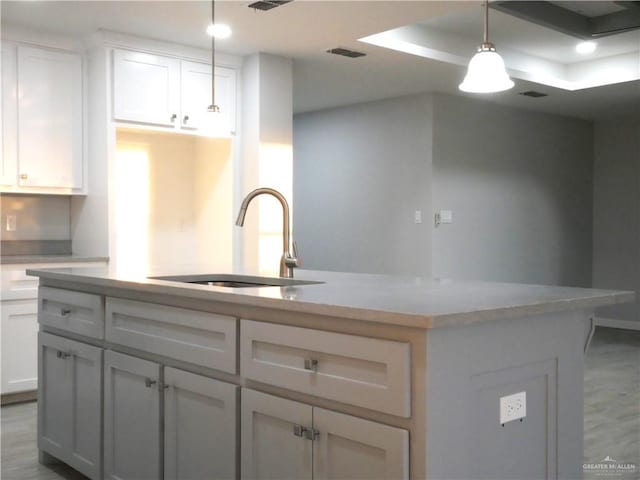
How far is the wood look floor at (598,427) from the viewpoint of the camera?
2.91m

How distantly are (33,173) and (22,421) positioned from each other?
154 cm

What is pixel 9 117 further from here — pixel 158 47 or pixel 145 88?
pixel 158 47

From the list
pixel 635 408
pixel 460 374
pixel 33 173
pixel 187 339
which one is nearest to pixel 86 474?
pixel 187 339

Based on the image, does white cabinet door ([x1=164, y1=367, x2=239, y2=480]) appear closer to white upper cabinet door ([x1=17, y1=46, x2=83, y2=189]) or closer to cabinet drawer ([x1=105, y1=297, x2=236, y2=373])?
cabinet drawer ([x1=105, y1=297, x2=236, y2=373])

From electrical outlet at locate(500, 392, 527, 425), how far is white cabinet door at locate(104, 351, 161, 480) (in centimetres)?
112

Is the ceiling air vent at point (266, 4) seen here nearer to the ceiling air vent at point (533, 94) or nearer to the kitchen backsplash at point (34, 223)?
the kitchen backsplash at point (34, 223)

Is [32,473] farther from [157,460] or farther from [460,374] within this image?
[460,374]

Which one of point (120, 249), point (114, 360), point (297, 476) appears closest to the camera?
point (297, 476)

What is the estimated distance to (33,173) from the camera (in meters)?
4.33

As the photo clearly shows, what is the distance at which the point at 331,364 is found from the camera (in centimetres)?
167

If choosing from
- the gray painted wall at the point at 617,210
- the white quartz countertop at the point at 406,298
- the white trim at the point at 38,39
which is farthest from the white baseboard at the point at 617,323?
the white trim at the point at 38,39

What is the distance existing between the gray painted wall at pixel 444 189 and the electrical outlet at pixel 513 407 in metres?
4.31

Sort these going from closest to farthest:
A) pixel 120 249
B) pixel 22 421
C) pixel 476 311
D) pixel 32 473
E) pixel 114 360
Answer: pixel 476 311 < pixel 114 360 < pixel 32 473 < pixel 22 421 < pixel 120 249

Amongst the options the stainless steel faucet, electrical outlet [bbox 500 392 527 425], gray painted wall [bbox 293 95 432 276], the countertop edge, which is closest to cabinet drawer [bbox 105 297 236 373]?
the stainless steel faucet
